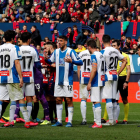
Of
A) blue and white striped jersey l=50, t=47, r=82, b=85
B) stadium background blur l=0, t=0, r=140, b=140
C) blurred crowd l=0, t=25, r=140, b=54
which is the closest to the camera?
blue and white striped jersey l=50, t=47, r=82, b=85

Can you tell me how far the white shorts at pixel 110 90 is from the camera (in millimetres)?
10413

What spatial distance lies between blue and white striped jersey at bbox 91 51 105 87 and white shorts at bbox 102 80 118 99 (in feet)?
→ 1.52

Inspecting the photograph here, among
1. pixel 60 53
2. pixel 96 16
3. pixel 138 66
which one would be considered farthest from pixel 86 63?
pixel 96 16

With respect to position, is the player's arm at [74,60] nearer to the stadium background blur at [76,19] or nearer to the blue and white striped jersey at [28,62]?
the blue and white striped jersey at [28,62]

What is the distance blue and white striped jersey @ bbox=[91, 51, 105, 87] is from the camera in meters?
9.89

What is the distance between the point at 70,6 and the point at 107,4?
7.43 ft

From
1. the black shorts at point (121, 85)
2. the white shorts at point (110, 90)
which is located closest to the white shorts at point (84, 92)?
the white shorts at point (110, 90)

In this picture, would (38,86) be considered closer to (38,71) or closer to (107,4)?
(38,71)

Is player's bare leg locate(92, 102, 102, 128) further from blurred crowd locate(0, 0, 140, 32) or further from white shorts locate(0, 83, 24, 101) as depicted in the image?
blurred crowd locate(0, 0, 140, 32)

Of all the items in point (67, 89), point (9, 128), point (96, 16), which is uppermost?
point (96, 16)

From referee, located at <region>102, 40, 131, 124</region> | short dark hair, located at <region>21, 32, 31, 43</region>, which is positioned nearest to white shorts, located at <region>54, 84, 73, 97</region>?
short dark hair, located at <region>21, 32, 31, 43</region>

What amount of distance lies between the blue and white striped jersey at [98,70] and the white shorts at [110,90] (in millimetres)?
465

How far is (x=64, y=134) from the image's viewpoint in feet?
28.4

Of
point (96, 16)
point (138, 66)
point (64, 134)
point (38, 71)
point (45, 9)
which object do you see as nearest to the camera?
point (64, 134)
